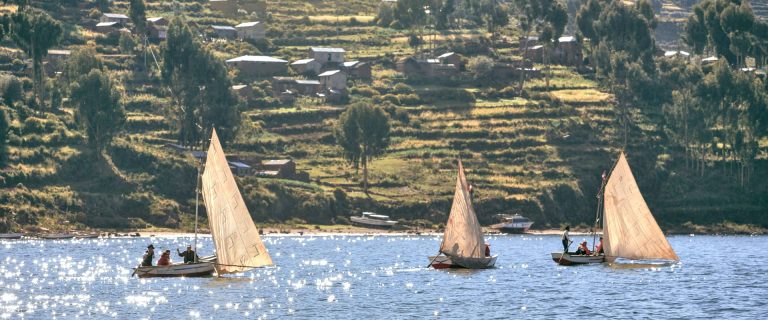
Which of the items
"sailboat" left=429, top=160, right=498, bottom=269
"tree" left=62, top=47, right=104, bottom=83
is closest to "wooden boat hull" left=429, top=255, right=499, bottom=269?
"sailboat" left=429, top=160, right=498, bottom=269

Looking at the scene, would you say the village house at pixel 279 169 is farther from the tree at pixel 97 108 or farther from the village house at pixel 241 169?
the tree at pixel 97 108

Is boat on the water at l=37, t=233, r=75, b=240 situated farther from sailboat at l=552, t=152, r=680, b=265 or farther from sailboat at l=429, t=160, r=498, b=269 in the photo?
sailboat at l=552, t=152, r=680, b=265

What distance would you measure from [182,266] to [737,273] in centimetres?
4280

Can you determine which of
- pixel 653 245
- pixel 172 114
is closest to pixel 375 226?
pixel 172 114

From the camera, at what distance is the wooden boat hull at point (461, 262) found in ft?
355

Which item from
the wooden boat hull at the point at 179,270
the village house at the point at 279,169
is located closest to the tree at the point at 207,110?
the village house at the point at 279,169

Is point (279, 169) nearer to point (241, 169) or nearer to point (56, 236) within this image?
point (241, 169)

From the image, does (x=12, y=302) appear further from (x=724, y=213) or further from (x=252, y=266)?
(x=724, y=213)

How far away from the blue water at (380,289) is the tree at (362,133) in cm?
6114

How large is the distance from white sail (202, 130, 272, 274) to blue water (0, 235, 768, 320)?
6.41 feet

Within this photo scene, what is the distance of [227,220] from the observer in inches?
3661

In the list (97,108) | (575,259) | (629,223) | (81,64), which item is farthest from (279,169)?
(629,223)

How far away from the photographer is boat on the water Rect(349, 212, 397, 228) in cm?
18038

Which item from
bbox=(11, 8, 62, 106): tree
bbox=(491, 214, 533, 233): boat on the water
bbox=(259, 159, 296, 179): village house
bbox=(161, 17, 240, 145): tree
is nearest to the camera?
bbox=(491, 214, 533, 233): boat on the water
